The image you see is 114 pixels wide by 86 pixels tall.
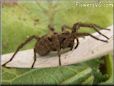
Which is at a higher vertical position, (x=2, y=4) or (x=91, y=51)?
(x=2, y=4)

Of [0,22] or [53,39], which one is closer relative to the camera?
[53,39]

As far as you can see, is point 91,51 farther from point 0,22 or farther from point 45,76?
point 0,22

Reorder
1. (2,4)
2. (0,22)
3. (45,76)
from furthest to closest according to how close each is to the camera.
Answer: (2,4)
(0,22)
(45,76)

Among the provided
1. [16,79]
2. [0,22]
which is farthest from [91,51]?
[0,22]

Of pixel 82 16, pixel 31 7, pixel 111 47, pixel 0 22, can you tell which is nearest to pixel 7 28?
pixel 0 22

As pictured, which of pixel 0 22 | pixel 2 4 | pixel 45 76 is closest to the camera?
pixel 45 76

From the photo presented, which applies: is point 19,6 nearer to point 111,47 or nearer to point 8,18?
point 8,18

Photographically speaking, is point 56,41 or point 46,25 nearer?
point 56,41
